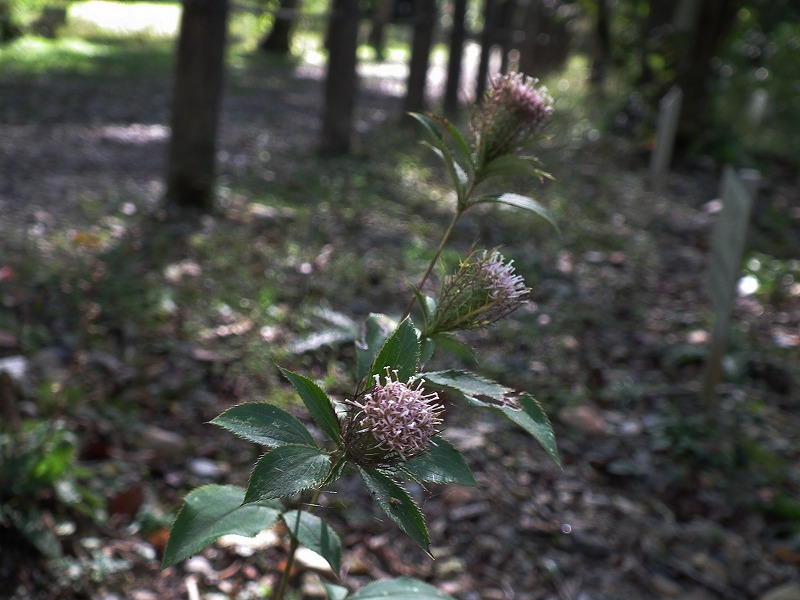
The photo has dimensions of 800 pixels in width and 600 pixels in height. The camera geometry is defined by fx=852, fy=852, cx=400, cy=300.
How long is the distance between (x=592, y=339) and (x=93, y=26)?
1668cm

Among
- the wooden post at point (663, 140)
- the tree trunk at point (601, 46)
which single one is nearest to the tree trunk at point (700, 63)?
the wooden post at point (663, 140)

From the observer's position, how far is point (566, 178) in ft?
28.3

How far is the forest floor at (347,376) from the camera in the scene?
8.95 feet

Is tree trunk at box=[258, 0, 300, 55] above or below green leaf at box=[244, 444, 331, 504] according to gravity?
above

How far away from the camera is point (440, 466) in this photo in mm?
1186

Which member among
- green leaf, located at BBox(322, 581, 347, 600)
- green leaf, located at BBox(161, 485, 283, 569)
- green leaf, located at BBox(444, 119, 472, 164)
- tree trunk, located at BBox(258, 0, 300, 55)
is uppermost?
tree trunk, located at BBox(258, 0, 300, 55)

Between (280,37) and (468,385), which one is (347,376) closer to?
(468,385)

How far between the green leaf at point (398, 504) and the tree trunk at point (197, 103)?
4674mm

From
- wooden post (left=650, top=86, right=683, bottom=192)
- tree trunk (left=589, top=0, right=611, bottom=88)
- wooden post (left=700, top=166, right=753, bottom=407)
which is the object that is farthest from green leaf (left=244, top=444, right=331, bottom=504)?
tree trunk (left=589, top=0, right=611, bottom=88)

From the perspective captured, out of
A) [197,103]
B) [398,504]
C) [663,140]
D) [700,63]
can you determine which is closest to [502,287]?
[398,504]

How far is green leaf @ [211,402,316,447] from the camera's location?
114cm

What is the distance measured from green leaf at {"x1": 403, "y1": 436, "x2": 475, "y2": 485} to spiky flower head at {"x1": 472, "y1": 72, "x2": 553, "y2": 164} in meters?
0.52

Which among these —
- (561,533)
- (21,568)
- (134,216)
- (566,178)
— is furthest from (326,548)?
(566,178)

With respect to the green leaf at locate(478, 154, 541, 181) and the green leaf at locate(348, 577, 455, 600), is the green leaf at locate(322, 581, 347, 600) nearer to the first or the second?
the green leaf at locate(348, 577, 455, 600)
